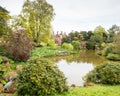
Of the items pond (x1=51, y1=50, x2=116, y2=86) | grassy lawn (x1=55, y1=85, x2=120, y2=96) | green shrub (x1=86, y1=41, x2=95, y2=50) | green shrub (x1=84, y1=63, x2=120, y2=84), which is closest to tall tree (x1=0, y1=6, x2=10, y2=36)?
grassy lawn (x1=55, y1=85, x2=120, y2=96)

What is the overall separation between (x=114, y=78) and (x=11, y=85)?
483 centimetres

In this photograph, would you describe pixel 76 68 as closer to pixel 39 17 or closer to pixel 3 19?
pixel 3 19

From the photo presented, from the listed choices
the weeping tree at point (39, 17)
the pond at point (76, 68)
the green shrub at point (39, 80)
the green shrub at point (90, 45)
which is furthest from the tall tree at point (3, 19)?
the green shrub at point (90, 45)

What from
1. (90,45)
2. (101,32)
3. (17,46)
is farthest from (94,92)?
(101,32)

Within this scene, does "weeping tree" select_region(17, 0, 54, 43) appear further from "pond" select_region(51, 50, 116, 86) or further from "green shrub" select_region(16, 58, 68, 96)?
"green shrub" select_region(16, 58, 68, 96)

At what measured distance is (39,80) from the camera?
8062mm

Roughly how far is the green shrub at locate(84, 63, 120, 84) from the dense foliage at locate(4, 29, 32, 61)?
8242 millimetres

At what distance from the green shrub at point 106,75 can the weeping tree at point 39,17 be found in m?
22.5

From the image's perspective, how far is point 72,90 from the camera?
911cm

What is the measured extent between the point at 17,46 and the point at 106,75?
992 centimetres

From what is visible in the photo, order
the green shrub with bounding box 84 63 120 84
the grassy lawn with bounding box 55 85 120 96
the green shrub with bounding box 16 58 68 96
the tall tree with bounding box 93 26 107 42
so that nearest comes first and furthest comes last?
the green shrub with bounding box 16 58 68 96 < the grassy lawn with bounding box 55 85 120 96 < the green shrub with bounding box 84 63 120 84 < the tall tree with bounding box 93 26 107 42

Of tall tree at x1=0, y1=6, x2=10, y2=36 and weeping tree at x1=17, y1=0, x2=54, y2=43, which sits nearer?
tall tree at x1=0, y1=6, x2=10, y2=36

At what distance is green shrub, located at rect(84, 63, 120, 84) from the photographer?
10.6 meters

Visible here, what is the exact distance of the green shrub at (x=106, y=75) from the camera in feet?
34.8
